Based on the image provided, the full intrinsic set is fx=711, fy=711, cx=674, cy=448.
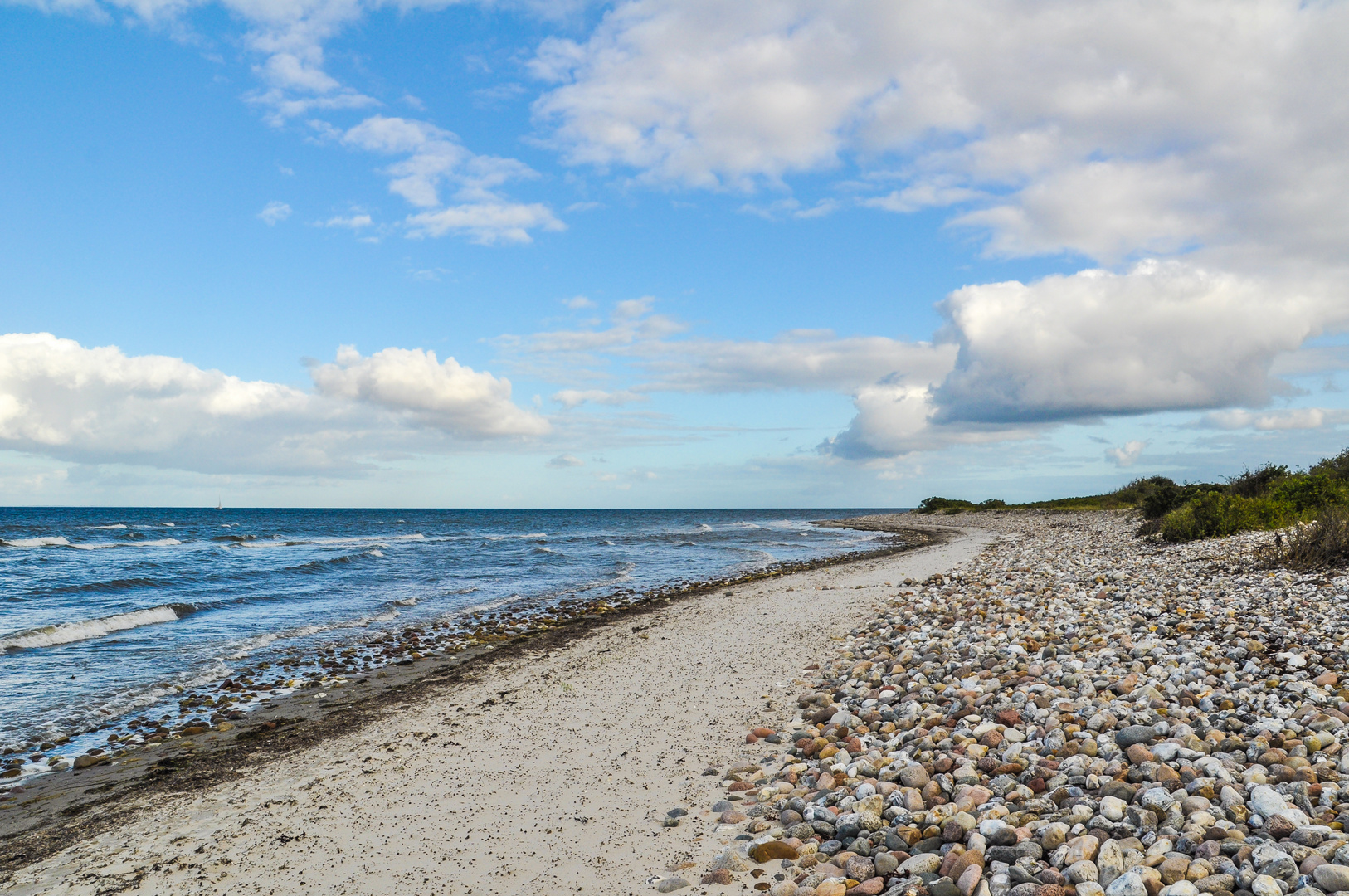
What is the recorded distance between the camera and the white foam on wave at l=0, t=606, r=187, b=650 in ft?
52.4

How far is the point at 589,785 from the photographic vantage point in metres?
6.73

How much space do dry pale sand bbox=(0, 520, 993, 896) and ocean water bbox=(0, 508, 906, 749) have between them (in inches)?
201

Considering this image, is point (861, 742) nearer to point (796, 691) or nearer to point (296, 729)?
point (796, 691)

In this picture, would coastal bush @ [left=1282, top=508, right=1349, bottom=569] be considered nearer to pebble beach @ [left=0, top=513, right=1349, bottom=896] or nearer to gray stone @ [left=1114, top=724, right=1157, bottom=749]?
pebble beach @ [left=0, top=513, right=1349, bottom=896]

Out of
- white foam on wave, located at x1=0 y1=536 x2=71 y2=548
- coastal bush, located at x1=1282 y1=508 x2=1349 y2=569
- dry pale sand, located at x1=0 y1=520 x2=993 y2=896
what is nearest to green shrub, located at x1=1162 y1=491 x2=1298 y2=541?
coastal bush, located at x1=1282 y1=508 x2=1349 y2=569

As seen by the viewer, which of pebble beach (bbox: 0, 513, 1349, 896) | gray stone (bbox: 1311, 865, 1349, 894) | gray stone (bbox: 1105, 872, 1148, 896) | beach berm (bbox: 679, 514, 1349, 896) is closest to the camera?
gray stone (bbox: 1311, 865, 1349, 894)

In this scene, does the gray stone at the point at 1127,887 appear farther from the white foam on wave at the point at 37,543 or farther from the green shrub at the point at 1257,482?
the white foam on wave at the point at 37,543

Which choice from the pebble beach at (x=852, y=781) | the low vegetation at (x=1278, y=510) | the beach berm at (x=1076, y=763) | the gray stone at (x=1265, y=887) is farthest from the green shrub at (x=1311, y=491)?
the gray stone at (x=1265, y=887)

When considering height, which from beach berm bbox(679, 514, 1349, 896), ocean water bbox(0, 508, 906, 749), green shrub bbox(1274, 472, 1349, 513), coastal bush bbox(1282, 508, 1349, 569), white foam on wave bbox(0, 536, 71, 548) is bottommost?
white foam on wave bbox(0, 536, 71, 548)

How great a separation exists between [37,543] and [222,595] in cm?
4083

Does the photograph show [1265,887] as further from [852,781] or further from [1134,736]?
[852,781]

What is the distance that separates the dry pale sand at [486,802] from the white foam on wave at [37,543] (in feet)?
181

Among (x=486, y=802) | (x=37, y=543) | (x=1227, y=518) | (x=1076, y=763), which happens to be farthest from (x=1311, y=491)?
(x=37, y=543)

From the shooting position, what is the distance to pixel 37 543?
5131cm
